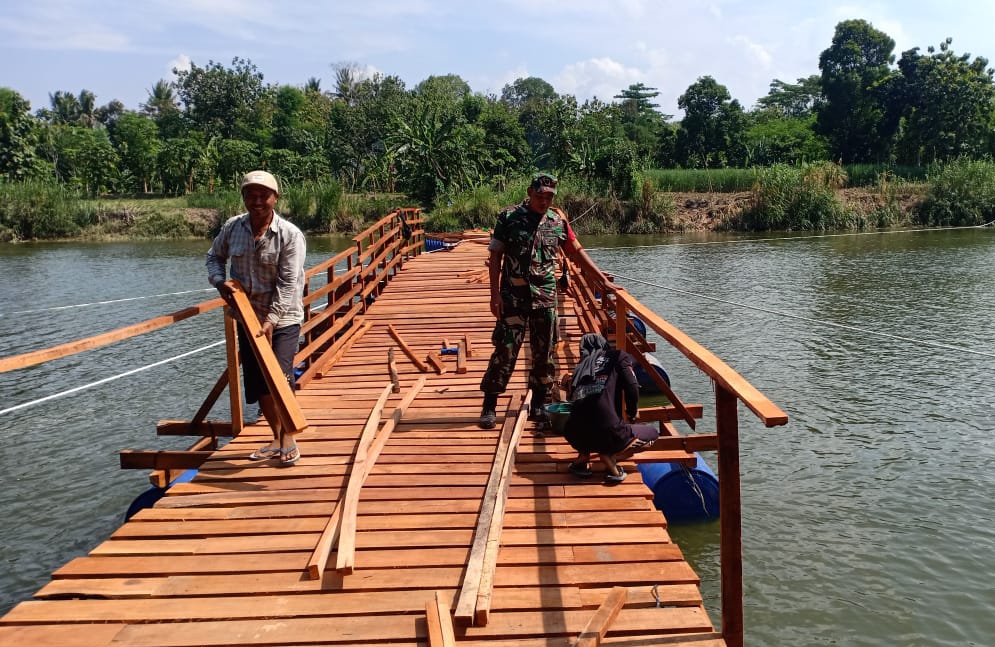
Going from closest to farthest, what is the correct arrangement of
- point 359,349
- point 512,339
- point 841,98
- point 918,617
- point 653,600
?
point 653,600 → point 918,617 → point 512,339 → point 359,349 → point 841,98

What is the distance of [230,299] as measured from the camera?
14.5 feet

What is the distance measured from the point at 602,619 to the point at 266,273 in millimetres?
2841

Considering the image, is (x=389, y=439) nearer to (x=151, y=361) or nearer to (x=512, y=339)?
(x=512, y=339)

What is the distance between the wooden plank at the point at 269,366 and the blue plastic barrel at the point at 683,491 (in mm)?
2614

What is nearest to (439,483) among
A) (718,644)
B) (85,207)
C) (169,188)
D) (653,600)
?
(653,600)

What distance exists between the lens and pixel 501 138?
40.2m

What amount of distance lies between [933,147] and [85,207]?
40.5m

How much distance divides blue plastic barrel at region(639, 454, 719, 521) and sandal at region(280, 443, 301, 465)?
99.9 inches

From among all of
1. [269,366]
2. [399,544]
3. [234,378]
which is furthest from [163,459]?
[399,544]

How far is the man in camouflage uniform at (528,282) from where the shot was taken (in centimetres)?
491

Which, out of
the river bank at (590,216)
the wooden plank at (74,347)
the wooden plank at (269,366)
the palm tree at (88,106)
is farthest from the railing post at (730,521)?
the palm tree at (88,106)

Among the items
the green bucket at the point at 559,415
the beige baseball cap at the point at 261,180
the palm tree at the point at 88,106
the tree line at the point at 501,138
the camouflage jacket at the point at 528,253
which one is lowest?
the green bucket at the point at 559,415

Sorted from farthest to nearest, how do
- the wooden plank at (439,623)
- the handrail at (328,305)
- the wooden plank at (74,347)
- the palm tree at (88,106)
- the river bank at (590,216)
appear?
the palm tree at (88,106), the river bank at (590,216), the handrail at (328,305), the wooden plank at (74,347), the wooden plank at (439,623)

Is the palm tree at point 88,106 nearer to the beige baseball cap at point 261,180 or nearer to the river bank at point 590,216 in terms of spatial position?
the river bank at point 590,216
